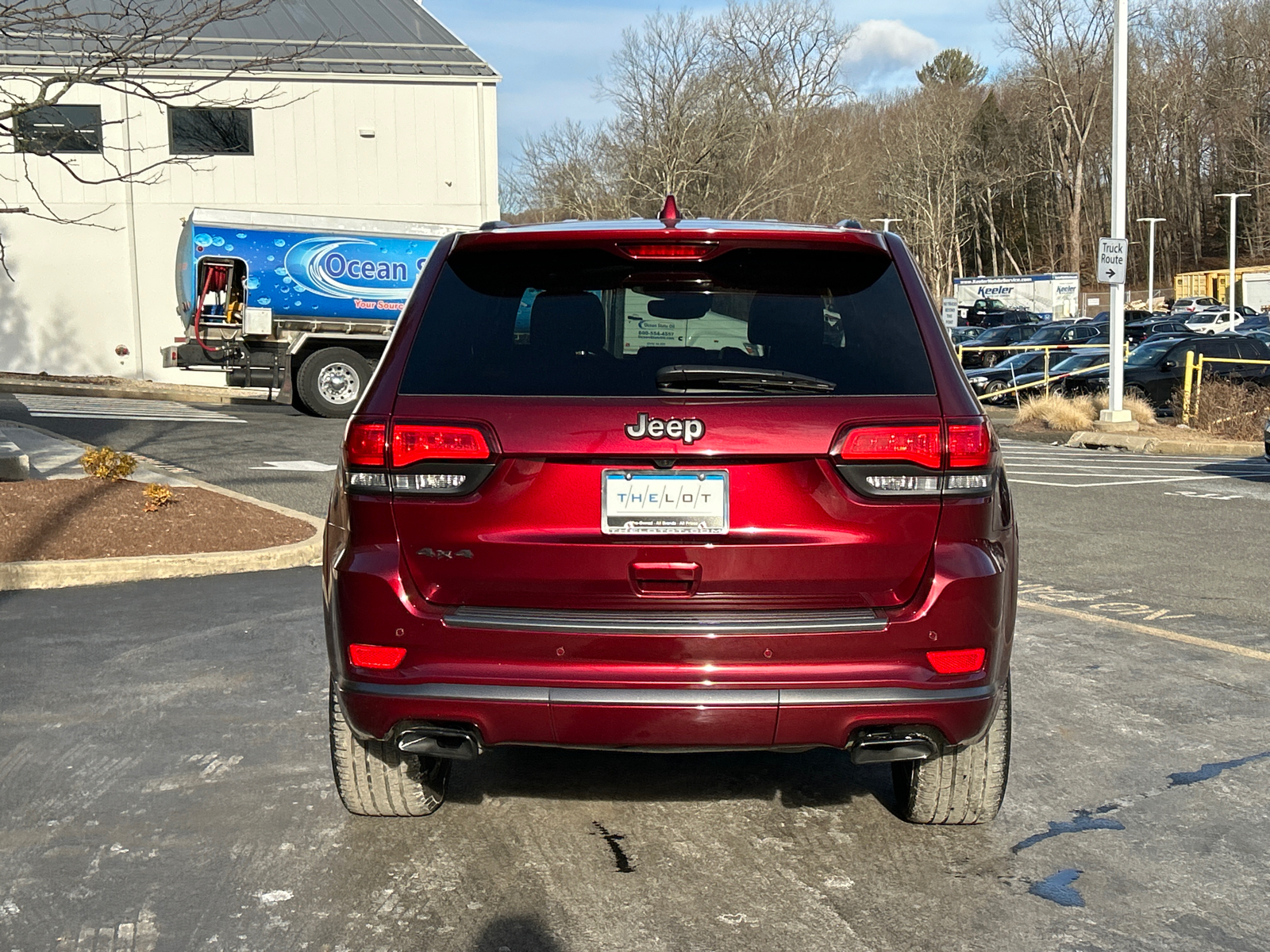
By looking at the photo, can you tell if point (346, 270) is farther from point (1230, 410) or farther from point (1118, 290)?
point (1230, 410)

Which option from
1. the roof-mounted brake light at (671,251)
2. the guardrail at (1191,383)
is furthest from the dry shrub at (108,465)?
the guardrail at (1191,383)

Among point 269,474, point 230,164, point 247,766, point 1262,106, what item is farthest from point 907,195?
point 247,766

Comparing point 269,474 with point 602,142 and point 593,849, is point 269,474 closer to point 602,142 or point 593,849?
point 593,849

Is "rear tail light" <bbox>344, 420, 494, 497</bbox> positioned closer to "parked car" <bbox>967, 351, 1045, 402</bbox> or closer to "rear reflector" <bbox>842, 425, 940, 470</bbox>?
"rear reflector" <bbox>842, 425, 940, 470</bbox>

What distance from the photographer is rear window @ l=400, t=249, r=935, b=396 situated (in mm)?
3492

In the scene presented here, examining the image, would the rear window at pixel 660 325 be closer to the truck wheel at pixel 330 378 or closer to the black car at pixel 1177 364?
the truck wheel at pixel 330 378

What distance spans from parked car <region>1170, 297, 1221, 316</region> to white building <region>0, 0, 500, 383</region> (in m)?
42.9

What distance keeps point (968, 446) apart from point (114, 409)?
20277mm

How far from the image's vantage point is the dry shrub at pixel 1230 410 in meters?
21.1

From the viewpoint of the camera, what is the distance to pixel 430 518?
345 centimetres

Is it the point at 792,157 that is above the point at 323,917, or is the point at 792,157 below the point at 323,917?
above

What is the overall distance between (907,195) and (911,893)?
266ft

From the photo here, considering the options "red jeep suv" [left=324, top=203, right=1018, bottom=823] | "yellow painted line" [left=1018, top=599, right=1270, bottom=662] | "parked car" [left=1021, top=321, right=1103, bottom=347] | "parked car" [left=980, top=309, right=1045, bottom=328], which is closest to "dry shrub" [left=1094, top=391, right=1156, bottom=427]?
"yellow painted line" [left=1018, top=599, right=1270, bottom=662]

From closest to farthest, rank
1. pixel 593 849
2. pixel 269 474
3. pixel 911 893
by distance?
pixel 911 893 < pixel 593 849 < pixel 269 474
